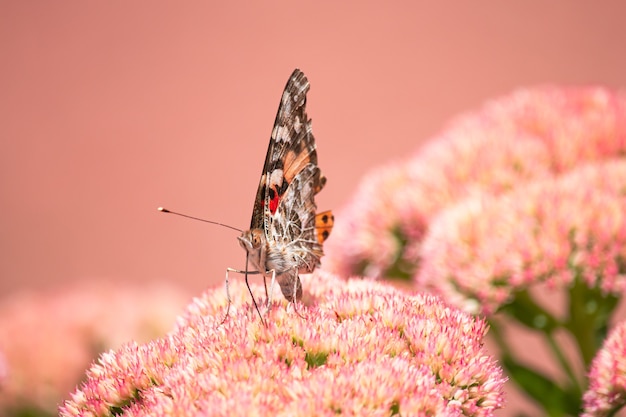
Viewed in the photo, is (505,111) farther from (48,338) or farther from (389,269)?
(48,338)

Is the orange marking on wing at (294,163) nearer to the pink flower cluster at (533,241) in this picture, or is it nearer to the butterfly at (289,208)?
the butterfly at (289,208)

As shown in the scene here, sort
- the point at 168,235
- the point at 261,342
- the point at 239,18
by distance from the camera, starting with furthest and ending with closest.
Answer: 1. the point at 239,18
2. the point at 168,235
3. the point at 261,342

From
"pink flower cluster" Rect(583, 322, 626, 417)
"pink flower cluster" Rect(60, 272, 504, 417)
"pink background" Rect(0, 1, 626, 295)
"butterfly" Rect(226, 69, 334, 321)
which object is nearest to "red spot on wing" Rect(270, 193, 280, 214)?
"butterfly" Rect(226, 69, 334, 321)

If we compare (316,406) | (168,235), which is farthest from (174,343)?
(168,235)

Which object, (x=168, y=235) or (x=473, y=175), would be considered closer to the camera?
(x=473, y=175)

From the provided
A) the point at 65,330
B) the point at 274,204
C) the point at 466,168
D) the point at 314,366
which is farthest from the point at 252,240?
the point at 65,330

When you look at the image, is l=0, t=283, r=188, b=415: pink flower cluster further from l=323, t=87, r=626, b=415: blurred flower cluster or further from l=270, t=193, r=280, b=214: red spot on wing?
l=270, t=193, r=280, b=214: red spot on wing

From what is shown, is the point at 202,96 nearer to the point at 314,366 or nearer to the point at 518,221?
the point at 518,221

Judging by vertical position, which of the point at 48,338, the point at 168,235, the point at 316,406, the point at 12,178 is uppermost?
the point at 12,178

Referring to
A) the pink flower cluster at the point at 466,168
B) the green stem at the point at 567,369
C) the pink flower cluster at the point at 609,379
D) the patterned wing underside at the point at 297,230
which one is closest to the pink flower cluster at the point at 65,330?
the pink flower cluster at the point at 466,168
